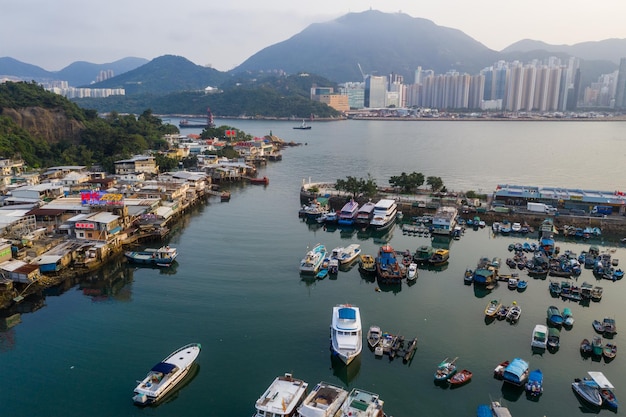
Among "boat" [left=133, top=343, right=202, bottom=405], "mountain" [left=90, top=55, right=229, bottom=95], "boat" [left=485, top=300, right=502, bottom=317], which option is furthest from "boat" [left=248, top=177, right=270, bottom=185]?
"mountain" [left=90, top=55, right=229, bottom=95]

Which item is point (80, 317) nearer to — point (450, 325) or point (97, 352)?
point (97, 352)

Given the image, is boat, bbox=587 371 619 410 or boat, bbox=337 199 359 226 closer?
boat, bbox=587 371 619 410

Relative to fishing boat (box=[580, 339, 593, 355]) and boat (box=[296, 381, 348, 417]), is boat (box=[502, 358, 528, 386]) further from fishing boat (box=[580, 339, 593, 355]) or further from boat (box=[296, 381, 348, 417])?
boat (box=[296, 381, 348, 417])

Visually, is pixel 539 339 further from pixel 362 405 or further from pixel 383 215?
pixel 383 215

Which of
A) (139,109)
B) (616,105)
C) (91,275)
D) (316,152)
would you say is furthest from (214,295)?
(616,105)

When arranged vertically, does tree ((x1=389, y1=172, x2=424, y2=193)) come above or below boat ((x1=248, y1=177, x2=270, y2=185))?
above

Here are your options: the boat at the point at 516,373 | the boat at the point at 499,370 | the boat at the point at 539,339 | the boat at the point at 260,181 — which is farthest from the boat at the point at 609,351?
the boat at the point at 260,181
